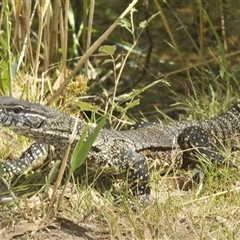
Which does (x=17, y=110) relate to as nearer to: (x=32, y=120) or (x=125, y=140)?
(x=32, y=120)

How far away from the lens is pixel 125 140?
21.6 feet

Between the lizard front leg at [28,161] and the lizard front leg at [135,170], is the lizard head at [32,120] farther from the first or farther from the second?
Answer: the lizard front leg at [135,170]

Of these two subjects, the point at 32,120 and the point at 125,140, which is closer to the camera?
the point at 32,120

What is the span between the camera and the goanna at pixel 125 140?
19.7ft

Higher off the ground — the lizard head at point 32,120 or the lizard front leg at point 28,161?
the lizard head at point 32,120

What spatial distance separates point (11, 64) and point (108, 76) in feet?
11.5

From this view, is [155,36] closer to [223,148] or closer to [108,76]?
[108,76]

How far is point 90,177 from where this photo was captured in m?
6.32

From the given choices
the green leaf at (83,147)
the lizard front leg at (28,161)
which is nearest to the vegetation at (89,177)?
the lizard front leg at (28,161)

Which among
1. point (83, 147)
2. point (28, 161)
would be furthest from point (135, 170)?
point (83, 147)

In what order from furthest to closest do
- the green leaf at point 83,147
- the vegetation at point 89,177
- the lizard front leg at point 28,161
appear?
the lizard front leg at point 28,161 → the vegetation at point 89,177 → the green leaf at point 83,147

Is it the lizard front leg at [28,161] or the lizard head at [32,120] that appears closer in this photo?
the lizard head at [32,120]

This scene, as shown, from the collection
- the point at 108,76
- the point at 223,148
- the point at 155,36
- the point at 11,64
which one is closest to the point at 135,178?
the point at 223,148

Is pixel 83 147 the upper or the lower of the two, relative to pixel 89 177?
upper
